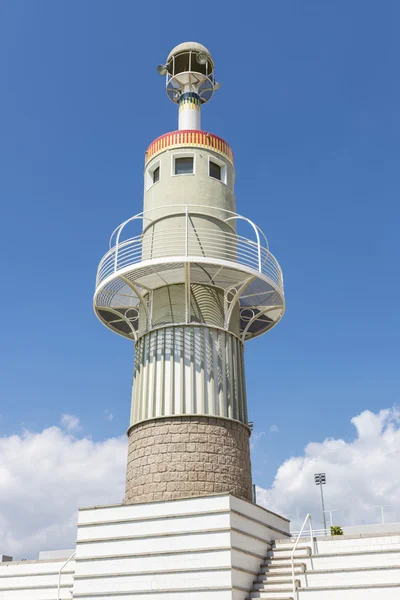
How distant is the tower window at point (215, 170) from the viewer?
24908mm

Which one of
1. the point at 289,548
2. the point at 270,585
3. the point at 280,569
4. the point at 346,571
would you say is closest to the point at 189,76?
the point at 289,548

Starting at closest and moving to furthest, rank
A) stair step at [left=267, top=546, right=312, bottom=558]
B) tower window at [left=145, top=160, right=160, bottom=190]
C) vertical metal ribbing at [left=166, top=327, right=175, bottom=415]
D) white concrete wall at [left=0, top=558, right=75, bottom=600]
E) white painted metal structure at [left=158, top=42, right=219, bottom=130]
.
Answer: stair step at [left=267, top=546, right=312, bottom=558] < white concrete wall at [left=0, top=558, right=75, bottom=600] < vertical metal ribbing at [left=166, top=327, right=175, bottom=415] < tower window at [left=145, top=160, right=160, bottom=190] < white painted metal structure at [left=158, top=42, right=219, bottom=130]

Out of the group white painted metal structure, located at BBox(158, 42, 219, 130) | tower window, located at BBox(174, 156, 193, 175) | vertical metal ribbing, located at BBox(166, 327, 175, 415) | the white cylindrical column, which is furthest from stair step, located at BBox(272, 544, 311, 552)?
white painted metal structure, located at BBox(158, 42, 219, 130)

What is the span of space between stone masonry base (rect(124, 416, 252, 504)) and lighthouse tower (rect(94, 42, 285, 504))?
31 mm

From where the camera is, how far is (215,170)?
82.5 feet

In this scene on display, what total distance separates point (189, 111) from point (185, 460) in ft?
48.3

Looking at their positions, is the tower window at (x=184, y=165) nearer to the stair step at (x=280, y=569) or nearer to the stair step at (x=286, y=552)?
the stair step at (x=286, y=552)

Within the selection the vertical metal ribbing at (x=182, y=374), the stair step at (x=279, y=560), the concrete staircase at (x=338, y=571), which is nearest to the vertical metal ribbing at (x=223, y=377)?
the vertical metal ribbing at (x=182, y=374)

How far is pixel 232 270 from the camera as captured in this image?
21.5 m

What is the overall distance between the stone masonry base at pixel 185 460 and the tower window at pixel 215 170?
384 inches

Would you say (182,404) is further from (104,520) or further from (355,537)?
(355,537)

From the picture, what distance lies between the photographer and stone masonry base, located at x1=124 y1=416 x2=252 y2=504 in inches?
768

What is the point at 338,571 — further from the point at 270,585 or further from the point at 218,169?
the point at 218,169

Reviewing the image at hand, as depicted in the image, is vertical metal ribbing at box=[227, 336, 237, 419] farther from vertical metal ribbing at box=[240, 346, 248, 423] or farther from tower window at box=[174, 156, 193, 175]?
tower window at box=[174, 156, 193, 175]
